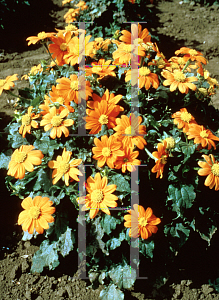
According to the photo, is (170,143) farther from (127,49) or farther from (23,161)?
(23,161)

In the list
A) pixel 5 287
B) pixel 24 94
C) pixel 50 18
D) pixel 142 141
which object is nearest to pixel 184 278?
pixel 142 141

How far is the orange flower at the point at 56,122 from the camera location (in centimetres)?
159

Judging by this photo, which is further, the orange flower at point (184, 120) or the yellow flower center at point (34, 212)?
the orange flower at point (184, 120)

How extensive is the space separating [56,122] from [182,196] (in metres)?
0.99

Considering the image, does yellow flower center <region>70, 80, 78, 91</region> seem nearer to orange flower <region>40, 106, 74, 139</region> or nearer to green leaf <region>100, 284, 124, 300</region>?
orange flower <region>40, 106, 74, 139</region>

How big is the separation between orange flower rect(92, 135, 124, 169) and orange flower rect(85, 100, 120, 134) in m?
0.17

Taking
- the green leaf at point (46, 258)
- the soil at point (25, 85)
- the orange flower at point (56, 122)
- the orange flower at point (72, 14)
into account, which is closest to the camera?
the orange flower at point (56, 122)

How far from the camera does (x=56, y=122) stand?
1.59 meters

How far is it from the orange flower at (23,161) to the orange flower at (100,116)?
39cm

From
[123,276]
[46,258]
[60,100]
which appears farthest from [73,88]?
[123,276]

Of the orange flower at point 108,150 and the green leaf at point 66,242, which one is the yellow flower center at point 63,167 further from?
the green leaf at point 66,242

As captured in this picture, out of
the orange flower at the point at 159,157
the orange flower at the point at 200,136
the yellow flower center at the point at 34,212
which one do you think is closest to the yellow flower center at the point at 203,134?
the orange flower at the point at 200,136

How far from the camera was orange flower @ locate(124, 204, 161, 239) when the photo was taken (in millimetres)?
1566

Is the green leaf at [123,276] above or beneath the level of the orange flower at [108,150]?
beneath
